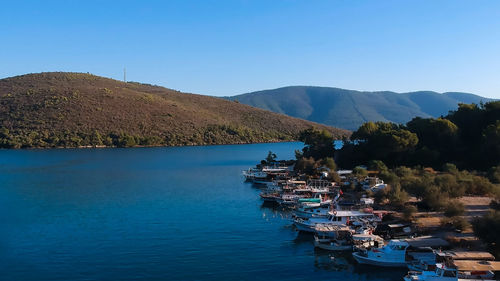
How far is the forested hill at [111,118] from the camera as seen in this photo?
423ft

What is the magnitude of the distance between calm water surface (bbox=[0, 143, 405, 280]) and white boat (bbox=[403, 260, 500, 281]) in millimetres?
2812

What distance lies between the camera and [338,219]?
1258 inches

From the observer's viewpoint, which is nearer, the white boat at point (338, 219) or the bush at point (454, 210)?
the bush at point (454, 210)

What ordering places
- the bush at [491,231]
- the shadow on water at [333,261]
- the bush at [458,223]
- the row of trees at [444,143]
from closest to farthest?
the bush at [491,231], the shadow on water at [333,261], the bush at [458,223], the row of trees at [444,143]

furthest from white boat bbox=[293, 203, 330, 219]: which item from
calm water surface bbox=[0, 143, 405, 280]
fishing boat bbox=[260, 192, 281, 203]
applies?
fishing boat bbox=[260, 192, 281, 203]

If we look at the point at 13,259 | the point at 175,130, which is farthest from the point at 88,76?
the point at 13,259

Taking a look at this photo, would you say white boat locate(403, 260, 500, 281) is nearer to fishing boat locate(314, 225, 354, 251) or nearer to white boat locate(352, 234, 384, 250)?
white boat locate(352, 234, 384, 250)

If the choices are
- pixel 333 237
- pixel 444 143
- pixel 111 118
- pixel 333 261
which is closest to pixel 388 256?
pixel 333 261

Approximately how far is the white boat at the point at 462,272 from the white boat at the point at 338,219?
10.2 metres

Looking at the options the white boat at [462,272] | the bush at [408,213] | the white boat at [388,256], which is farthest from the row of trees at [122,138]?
the white boat at [462,272]

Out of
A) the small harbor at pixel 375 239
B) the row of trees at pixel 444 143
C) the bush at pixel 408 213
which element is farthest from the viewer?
the row of trees at pixel 444 143

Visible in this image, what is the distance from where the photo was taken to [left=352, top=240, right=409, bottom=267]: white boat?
2461cm

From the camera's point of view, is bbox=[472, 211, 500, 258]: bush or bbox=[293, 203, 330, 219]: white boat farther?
bbox=[293, 203, 330, 219]: white boat

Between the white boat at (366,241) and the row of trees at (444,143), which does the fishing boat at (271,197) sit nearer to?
the white boat at (366,241)
